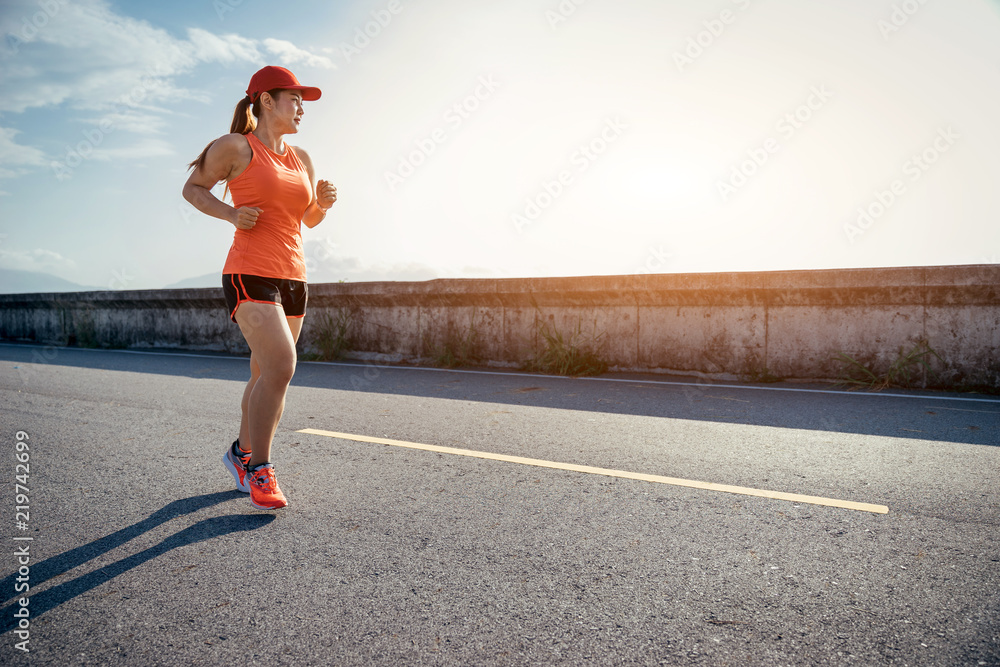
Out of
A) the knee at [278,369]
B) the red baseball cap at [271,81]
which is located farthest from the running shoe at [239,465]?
the red baseball cap at [271,81]

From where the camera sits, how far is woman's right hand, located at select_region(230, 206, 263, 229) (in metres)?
2.80

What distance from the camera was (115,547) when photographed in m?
2.45

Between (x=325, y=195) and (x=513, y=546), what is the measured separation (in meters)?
2.04

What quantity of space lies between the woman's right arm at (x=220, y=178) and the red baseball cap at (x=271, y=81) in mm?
294

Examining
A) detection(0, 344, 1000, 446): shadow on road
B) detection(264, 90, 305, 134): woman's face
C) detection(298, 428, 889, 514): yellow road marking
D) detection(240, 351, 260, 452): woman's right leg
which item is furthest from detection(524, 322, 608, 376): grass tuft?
detection(264, 90, 305, 134): woman's face

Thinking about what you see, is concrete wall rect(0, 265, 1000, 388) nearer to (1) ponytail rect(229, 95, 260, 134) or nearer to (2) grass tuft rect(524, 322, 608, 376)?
(2) grass tuft rect(524, 322, 608, 376)

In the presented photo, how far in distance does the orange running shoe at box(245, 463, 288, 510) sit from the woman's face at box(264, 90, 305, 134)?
1.66 meters

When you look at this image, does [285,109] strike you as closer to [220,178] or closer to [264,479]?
[220,178]

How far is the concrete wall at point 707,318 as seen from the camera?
612 centimetres

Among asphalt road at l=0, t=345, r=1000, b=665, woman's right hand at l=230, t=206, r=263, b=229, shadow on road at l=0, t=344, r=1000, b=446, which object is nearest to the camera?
asphalt road at l=0, t=345, r=1000, b=665

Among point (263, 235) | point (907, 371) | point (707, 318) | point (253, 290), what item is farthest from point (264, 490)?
point (907, 371)

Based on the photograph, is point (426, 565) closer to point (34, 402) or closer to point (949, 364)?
point (34, 402)

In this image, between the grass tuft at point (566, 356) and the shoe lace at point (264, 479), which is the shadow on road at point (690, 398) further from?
the shoe lace at point (264, 479)

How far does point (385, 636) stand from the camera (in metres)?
1.81
